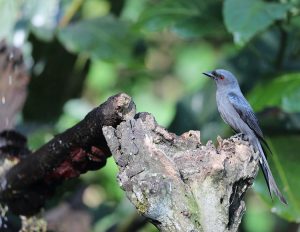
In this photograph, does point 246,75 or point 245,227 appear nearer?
point 246,75

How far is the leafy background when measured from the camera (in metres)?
3.83

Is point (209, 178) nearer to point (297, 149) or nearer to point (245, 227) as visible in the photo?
point (297, 149)

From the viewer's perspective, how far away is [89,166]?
3.17 m

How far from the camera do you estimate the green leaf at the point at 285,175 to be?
12.5 ft

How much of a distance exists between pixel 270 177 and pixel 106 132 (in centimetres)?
113

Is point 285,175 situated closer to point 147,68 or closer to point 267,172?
point 267,172

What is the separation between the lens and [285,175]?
3.97 m

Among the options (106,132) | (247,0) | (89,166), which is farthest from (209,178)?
(247,0)

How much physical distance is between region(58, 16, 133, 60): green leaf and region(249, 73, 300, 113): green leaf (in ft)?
2.96

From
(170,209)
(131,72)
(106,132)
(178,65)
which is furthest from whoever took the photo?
(178,65)

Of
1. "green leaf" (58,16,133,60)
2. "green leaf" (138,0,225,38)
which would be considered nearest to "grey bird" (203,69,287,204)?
"green leaf" (138,0,225,38)

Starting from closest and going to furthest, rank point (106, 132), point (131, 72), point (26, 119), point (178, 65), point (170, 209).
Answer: point (170, 209)
point (106, 132)
point (26, 119)
point (131, 72)
point (178, 65)

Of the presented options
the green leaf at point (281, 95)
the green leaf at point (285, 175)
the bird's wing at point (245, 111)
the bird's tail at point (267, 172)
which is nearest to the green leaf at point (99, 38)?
the bird's wing at point (245, 111)

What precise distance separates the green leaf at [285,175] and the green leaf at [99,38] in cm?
101
